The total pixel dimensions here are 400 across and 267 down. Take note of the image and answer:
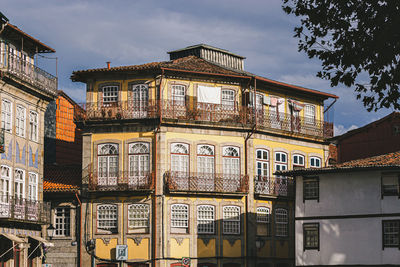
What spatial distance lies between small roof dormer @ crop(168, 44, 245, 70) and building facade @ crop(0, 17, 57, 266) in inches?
394

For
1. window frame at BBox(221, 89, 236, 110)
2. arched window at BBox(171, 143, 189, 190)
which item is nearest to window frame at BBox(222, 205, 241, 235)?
arched window at BBox(171, 143, 189, 190)

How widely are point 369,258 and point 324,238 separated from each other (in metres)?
2.61

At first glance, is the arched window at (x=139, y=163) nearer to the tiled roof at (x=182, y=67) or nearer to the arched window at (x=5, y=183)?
the tiled roof at (x=182, y=67)

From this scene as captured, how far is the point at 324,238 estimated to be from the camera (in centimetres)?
3850

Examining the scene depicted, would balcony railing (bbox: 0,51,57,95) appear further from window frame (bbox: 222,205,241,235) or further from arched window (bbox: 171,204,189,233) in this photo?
window frame (bbox: 222,205,241,235)

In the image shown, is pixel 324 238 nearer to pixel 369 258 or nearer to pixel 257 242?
pixel 369 258

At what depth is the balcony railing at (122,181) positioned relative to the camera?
42.4 meters

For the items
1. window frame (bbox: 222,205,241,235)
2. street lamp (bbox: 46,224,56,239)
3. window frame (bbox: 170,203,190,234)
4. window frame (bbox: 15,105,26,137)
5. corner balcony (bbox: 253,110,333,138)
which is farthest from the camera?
corner balcony (bbox: 253,110,333,138)

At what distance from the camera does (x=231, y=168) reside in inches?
1762

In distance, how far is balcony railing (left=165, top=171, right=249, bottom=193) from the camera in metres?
42.7

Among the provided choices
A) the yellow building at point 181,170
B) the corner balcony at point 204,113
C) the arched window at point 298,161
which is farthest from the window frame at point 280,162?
the corner balcony at point 204,113

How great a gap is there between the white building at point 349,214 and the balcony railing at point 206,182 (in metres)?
4.96

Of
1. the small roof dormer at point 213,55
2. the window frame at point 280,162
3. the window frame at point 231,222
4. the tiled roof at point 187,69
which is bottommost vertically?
the window frame at point 231,222

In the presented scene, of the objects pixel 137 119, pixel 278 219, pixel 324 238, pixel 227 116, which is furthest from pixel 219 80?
pixel 324 238
